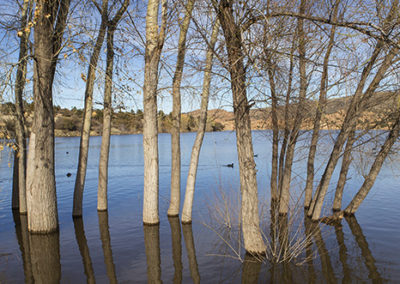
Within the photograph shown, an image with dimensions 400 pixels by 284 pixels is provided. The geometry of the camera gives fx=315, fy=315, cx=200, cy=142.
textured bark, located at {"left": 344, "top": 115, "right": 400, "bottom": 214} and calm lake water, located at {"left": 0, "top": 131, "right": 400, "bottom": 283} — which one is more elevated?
textured bark, located at {"left": 344, "top": 115, "right": 400, "bottom": 214}

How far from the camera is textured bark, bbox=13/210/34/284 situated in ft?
23.2

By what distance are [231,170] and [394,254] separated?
1735 cm

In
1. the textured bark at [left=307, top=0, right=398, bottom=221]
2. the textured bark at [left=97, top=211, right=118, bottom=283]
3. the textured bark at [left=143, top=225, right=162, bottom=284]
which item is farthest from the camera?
the textured bark at [left=307, top=0, right=398, bottom=221]

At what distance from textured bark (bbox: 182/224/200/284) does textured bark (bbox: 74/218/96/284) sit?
213 cm

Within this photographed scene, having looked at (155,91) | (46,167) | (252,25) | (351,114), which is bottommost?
(46,167)

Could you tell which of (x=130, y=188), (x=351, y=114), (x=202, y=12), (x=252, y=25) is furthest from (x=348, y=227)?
(x=130, y=188)

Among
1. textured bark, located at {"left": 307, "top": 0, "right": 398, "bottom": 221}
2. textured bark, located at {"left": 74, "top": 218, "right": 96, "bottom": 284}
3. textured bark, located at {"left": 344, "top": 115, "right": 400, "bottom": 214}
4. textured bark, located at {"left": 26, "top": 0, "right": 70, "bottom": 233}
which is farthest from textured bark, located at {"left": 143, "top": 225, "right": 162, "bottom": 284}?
textured bark, located at {"left": 344, "top": 115, "right": 400, "bottom": 214}

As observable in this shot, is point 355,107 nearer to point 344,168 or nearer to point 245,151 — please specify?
point 344,168

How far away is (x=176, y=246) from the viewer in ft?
28.7

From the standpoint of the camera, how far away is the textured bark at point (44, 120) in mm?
8953

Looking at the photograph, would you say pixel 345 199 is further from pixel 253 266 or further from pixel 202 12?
pixel 202 12

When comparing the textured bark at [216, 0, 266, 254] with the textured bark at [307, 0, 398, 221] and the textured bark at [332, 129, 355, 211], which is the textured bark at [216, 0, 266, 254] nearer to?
the textured bark at [307, 0, 398, 221]

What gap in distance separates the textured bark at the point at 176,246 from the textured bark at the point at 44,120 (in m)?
3.75

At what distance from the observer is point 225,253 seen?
8.03 m
